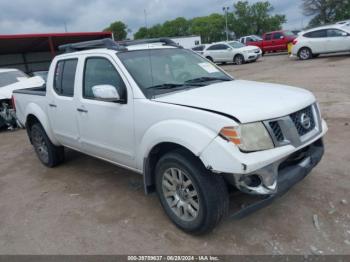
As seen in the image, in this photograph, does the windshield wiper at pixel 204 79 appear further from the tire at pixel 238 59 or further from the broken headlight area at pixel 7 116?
the tire at pixel 238 59

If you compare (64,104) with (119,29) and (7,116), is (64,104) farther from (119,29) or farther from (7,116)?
(119,29)

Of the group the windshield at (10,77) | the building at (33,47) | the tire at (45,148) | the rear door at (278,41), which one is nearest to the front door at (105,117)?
the tire at (45,148)

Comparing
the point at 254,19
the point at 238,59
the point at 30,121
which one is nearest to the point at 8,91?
the point at 30,121

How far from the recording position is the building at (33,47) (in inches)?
666

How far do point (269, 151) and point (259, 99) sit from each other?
0.57m

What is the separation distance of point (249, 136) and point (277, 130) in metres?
0.30

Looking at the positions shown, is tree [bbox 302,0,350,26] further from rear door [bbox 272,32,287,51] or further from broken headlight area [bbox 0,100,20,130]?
broken headlight area [bbox 0,100,20,130]

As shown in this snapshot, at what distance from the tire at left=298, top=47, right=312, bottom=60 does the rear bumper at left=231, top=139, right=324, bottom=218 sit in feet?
54.6

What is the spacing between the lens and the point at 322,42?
58.2ft

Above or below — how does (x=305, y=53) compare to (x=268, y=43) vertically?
below

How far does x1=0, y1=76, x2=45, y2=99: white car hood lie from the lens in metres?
9.20

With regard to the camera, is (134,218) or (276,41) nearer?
(134,218)

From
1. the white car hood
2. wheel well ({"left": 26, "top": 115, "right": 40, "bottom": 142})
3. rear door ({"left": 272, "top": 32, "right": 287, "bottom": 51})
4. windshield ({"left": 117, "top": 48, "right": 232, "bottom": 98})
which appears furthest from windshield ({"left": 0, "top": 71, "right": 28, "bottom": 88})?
rear door ({"left": 272, "top": 32, "right": 287, "bottom": 51})

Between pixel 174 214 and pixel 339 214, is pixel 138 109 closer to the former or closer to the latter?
pixel 174 214
